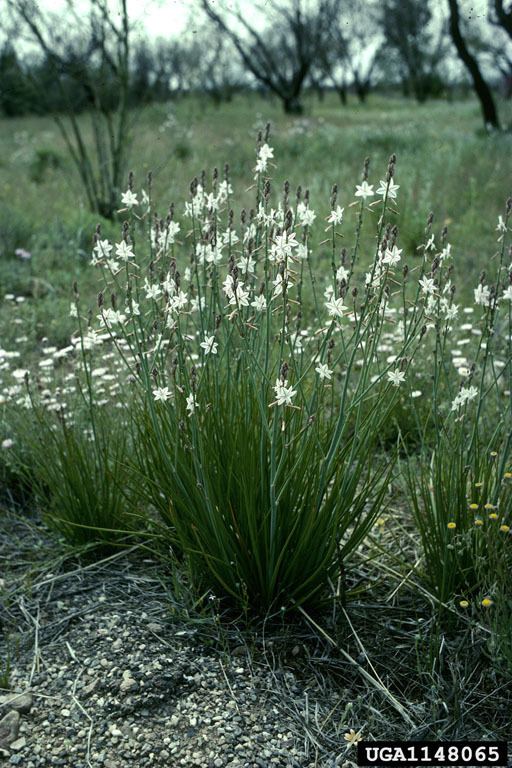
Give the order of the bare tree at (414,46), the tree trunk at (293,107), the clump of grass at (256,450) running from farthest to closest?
the bare tree at (414,46) < the tree trunk at (293,107) < the clump of grass at (256,450)

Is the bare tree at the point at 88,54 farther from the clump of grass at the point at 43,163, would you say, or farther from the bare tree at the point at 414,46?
the bare tree at the point at 414,46

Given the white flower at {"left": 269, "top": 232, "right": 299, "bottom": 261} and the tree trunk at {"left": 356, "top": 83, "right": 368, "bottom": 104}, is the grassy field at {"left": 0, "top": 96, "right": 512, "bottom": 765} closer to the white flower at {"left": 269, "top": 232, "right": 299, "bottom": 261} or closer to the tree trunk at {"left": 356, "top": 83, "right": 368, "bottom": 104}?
the white flower at {"left": 269, "top": 232, "right": 299, "bottom": 261}

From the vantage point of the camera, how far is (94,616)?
8.84 ft

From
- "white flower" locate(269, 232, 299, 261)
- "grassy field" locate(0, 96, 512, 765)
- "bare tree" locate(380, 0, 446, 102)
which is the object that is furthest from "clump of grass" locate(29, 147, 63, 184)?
"bare tree" locate(380, 0, 446, 102)

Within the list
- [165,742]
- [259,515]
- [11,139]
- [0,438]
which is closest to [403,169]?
[0,438]

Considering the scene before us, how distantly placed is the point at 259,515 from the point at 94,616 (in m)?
0.69

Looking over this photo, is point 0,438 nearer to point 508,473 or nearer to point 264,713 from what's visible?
point 264,713

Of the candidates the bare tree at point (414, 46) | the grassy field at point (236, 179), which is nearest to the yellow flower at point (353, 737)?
the grassy field at point (236, 179)

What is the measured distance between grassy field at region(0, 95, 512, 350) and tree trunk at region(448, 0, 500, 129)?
36 centimetres

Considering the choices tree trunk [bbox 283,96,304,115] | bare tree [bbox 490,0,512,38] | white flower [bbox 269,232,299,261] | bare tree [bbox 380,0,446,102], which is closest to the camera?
white flower [bbox 269,232,299,261]

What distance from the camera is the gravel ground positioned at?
2170 millimetres

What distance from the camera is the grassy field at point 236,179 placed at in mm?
6895

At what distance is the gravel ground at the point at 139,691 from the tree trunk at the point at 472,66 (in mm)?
10316

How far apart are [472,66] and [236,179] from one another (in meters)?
4.77
